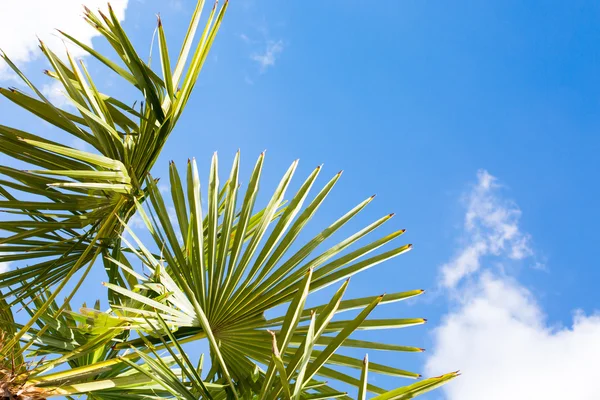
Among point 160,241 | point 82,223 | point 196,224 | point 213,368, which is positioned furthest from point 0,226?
point 213,368

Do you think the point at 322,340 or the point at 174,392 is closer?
the point at 174,392

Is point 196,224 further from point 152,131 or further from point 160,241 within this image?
point 152,131

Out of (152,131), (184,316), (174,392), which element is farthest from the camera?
(152,131)

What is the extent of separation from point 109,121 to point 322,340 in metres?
1.37

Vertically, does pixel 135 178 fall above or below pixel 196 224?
above

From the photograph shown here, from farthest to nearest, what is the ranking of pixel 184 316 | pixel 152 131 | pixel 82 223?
pixel 82 223
pixel 152 131
pixel 184 316

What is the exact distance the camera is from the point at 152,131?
2615mm

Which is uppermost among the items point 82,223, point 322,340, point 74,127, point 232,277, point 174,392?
point 74,127

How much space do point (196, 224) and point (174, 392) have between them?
2.71 feet

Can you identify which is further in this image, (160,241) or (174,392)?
(160,241)

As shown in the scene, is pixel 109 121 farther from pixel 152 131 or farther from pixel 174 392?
pixel 174 392

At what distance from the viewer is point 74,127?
2.56 metres

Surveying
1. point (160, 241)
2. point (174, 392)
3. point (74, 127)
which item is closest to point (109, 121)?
point (74, 127)

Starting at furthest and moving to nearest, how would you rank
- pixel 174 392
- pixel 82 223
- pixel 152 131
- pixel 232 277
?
pixel 82 223
pixel 152 131
pixel 232 277
pixel 174 392
